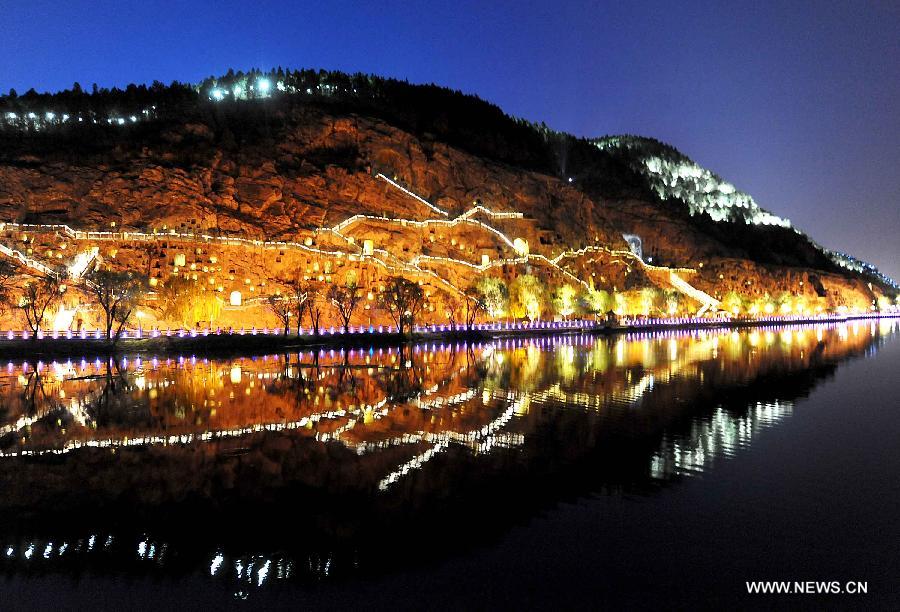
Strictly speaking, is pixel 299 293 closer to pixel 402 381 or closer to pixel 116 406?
pixel 402 381

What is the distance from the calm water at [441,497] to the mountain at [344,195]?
128 ft

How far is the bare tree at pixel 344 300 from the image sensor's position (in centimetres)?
4716

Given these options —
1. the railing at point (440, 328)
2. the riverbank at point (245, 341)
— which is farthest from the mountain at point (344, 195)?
the riverbank at point (245, 341)

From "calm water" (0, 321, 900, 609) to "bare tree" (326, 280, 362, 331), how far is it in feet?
89.2

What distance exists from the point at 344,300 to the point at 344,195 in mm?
20808

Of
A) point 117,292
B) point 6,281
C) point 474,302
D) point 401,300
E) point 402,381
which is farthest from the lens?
point 474,302

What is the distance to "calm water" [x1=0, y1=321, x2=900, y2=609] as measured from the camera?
6809mm

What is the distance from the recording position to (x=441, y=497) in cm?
941

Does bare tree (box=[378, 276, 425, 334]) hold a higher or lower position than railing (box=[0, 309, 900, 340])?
higher

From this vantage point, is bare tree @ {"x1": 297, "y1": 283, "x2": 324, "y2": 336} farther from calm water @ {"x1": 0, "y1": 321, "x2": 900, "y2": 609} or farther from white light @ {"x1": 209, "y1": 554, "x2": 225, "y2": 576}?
white light @ {"x1": 209, "y1": 554, "x2": 225, "y2": 576}

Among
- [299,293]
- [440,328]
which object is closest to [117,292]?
[299,293]

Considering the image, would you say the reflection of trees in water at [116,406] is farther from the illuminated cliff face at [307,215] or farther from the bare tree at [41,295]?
the illuminated cliff face at [307,215]

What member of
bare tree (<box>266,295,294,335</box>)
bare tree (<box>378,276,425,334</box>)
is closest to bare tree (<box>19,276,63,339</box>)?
bare tree (<box>266,295,294,335</box>)

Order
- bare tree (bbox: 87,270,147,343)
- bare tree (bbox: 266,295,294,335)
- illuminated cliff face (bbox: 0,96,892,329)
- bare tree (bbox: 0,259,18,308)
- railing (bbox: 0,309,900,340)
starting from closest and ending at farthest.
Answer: bare tree (bbox: 87,270,147,343) → railing (bbox: 0,309,900,340) → bare tree (bbox: 0,259,18,308) → bare tree (bbox: 266,295,294,335) → illuminated cliff face (bbox: 0,96,892,329)
